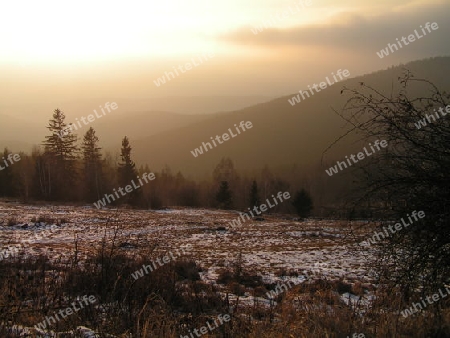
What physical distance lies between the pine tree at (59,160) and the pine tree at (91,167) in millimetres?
1726

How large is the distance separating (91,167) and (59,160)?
475cm

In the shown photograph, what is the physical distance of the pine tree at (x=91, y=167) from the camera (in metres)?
56.8

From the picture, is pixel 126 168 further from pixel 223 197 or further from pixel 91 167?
pixel 223 197

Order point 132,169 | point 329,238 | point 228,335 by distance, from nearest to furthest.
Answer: point 228,335 → point 329,238 → point 132,169

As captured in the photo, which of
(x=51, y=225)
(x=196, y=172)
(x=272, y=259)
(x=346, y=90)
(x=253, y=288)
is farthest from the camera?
(x=196, y=172)

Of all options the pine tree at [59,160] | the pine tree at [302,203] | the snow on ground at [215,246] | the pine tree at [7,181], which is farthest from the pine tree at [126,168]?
the snow on ground at [215,246]

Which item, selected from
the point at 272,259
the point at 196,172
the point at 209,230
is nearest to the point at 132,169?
the point at 209,230

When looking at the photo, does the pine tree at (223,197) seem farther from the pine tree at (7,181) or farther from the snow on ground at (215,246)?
the pine tree at (7,181)

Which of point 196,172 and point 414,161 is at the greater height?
point 196,172

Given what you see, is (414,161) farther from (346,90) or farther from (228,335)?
(228,335)

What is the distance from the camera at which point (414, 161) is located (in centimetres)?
488

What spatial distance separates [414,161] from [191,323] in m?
3.60

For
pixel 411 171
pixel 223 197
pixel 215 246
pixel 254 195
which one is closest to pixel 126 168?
pixel 223 197

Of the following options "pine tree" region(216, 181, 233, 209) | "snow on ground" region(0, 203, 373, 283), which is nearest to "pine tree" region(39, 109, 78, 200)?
"pine tree" region(216, 181, 233, 209)
